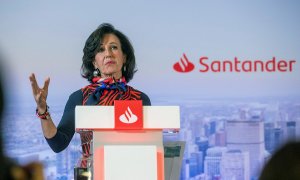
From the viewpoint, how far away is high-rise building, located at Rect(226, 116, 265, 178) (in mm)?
5188

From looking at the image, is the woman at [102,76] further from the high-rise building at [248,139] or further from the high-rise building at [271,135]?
the high-rise building at [271,135]

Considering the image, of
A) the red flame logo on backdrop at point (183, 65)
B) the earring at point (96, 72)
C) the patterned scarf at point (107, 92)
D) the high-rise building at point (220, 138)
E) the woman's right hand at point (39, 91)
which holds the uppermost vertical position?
the red flame logo on backdrop at point (183, 65)

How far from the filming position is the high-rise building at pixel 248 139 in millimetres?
5188

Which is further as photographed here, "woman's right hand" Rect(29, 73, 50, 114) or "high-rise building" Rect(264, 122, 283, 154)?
"high-rise building" Rect(264, 122, 283, 154)

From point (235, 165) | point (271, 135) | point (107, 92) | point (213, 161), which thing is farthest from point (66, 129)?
point (271, 135)

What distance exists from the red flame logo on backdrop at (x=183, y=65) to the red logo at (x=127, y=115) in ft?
8.61

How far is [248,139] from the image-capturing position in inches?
205

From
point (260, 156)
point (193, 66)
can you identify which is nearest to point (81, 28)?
point (193, 66)

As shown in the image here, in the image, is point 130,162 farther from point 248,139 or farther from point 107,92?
point 248,139

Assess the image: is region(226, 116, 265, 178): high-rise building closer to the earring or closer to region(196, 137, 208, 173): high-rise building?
region(196, 137, 208, 173): high-rise building

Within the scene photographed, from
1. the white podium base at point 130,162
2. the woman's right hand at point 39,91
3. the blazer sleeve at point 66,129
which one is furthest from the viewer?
the blazer sleeve at point 66,129

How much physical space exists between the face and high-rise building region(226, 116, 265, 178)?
1.12 metres

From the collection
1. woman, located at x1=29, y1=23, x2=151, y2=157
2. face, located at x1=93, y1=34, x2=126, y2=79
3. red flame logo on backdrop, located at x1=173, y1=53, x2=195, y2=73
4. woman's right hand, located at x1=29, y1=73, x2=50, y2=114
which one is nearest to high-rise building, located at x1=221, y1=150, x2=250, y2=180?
red flame logo on backdrop, located at x1=173, y1=53, x2=195, y2=73

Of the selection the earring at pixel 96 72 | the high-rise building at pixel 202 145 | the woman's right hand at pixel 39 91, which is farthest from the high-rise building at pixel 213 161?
the woman's right hand at pixel 39 91
